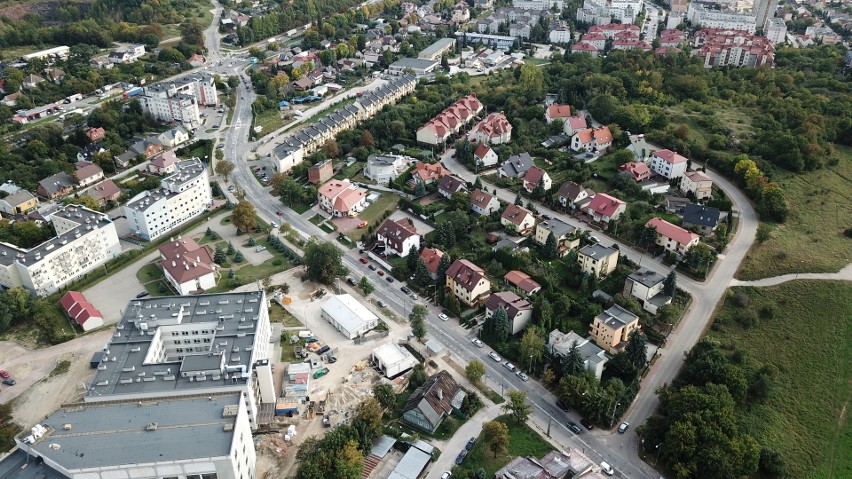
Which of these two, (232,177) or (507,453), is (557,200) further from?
(232,177)

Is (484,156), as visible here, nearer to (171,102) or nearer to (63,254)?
(63,254)

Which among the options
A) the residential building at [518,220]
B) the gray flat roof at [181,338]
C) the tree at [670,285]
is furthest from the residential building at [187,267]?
the tree at [670,285]

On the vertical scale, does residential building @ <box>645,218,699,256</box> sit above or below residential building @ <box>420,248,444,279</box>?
above

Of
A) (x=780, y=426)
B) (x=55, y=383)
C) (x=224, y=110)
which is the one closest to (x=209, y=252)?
(x=55, y=383)

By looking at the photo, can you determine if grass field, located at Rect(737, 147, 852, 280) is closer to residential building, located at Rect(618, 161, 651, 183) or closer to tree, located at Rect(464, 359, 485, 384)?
residential building, located at Rect(618, 161, 651, 183)

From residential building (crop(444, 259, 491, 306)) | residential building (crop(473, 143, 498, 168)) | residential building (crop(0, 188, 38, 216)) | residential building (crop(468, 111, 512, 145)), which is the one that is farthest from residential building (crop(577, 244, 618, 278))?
residential building (crop(0, 188, 38, 216))

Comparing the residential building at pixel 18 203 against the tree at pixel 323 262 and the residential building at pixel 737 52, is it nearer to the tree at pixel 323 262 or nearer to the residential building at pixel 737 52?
the tree at pixel 323 262

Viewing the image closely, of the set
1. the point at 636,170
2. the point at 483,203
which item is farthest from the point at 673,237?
the point at 483,203
